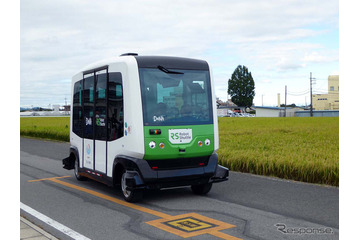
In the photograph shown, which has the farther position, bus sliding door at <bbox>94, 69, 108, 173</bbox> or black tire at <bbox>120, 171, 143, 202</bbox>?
bus sliding door at <bbox>94, 69, 108, 173</bbox>

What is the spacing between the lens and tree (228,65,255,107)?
11338 cm

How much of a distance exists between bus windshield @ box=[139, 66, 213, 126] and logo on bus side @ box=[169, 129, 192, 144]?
0.48 feet

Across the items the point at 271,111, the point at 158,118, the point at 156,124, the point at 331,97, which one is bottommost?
the point at 156,124

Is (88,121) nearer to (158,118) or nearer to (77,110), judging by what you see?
(77,110)

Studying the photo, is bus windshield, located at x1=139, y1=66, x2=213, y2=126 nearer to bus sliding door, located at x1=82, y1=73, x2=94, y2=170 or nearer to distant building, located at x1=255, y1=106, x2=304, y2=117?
bus sliding door, located at x1=82, y1=73, x2=94, y2=170

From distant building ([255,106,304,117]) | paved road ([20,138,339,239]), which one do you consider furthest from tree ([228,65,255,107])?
paved road ([20,138,339,239])

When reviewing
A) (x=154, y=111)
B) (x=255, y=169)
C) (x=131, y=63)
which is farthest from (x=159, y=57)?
(x=255, y=169)

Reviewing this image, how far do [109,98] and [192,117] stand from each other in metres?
1.69

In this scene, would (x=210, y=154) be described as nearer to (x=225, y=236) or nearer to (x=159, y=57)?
(x=159, y=57)

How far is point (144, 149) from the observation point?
7.33 meters

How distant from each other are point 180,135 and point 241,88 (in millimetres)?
107423

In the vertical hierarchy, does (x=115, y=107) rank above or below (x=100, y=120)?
above

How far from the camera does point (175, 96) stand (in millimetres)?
7734

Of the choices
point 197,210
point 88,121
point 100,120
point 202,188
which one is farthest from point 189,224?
point 88,121
